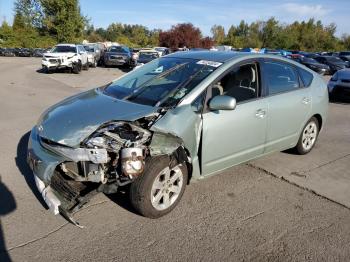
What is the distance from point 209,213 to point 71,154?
1.59 m

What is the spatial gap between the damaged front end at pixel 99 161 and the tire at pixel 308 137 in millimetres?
2724

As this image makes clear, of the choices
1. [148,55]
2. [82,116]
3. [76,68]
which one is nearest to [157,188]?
[82,116]

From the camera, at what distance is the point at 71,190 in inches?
133

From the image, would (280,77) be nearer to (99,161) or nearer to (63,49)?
(99,161)

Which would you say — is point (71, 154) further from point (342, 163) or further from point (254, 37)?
point (254, 37)

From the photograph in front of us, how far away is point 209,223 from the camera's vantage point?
3.63 metres

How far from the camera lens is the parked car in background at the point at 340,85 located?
1170 cm

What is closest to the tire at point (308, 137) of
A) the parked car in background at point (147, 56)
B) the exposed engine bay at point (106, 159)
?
the exposed engine bay at point (106, 159)

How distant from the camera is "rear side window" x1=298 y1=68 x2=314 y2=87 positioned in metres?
5.36

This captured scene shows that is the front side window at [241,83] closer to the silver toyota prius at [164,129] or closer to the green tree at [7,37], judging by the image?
the silver toyota prius at [164,129]

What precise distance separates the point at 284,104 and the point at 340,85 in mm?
8217

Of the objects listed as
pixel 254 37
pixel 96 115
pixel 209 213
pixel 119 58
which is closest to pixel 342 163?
pixel 209 213

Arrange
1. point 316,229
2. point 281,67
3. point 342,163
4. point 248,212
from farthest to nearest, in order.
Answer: point 342,163 < point 281,67 < point 248,212 < point 316,229

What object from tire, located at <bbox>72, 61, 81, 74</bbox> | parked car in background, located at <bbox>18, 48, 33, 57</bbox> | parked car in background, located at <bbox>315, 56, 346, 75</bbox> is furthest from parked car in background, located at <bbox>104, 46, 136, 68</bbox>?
parked car in background, located at <bbox>18, 48, 33, 57</bbox>
